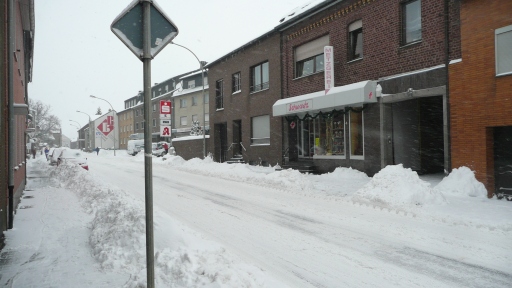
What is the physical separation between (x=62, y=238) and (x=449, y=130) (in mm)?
10354

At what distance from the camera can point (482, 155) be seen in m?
9.32

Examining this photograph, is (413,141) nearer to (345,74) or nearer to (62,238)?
(345,74)

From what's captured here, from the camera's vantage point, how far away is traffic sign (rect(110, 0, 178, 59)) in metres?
3.21

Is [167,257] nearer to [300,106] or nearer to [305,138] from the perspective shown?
[300,106]

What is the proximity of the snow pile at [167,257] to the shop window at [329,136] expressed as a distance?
10687 mm

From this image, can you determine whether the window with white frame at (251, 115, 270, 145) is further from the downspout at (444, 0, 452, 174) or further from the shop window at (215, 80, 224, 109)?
the downspout at (444, 0, 452, 174)

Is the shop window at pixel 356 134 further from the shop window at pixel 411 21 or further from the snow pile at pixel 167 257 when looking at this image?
the snow pile at pixel 167 257

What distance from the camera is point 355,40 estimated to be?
14422 mm

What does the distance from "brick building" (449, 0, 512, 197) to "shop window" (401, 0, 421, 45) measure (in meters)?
2.00

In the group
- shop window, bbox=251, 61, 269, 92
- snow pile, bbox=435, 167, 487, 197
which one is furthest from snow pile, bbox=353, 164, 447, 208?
shop window, bbox=251, 61, 269, 92

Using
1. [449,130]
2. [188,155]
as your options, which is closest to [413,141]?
[449,130]

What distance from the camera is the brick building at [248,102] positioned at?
1916 cm

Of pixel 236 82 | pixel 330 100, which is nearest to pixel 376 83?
pixel 330 100

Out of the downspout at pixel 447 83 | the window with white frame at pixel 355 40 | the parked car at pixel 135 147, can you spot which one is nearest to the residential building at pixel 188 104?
the parked car at pixel 135 147
